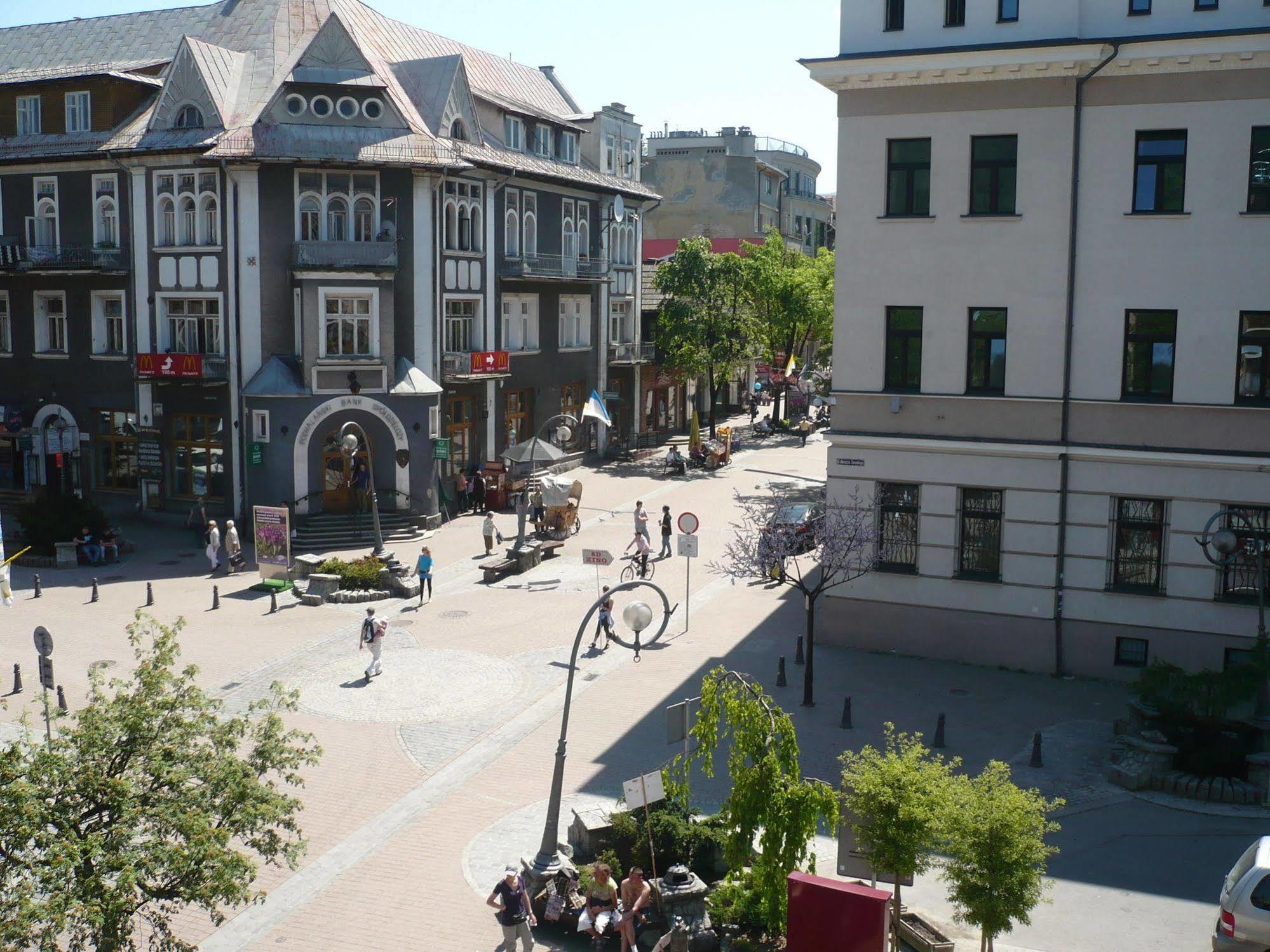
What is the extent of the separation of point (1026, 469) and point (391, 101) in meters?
24.4

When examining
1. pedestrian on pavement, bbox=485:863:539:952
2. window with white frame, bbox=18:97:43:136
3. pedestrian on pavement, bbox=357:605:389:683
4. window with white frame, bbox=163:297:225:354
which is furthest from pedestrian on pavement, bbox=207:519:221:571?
pedestrian on pavement, bbox=485:863:539:952

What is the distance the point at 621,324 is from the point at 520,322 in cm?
1079

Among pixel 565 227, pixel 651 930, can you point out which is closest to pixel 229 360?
pixel 565 227

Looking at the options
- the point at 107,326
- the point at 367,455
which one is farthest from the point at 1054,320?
the point at 107,326

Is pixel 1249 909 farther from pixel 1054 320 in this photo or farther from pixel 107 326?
pixel 107 326

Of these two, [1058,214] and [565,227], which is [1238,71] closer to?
[1058,214]

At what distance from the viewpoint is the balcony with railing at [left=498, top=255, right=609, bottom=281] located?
4556cm

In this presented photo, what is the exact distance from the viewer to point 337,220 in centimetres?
3934

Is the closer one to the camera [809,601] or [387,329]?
[809,601]

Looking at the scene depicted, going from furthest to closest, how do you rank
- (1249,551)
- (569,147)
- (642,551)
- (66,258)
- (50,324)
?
(569,147)
(50,324)
(66,258)
(642,551)
(1249,551)

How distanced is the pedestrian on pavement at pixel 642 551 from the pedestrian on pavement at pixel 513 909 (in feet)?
62.6

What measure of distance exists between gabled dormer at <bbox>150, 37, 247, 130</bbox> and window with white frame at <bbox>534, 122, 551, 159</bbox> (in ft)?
42.0

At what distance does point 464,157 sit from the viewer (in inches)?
1634

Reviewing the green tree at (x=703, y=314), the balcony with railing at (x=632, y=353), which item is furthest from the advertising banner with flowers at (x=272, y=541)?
the green tree at (x=703, y=314)
